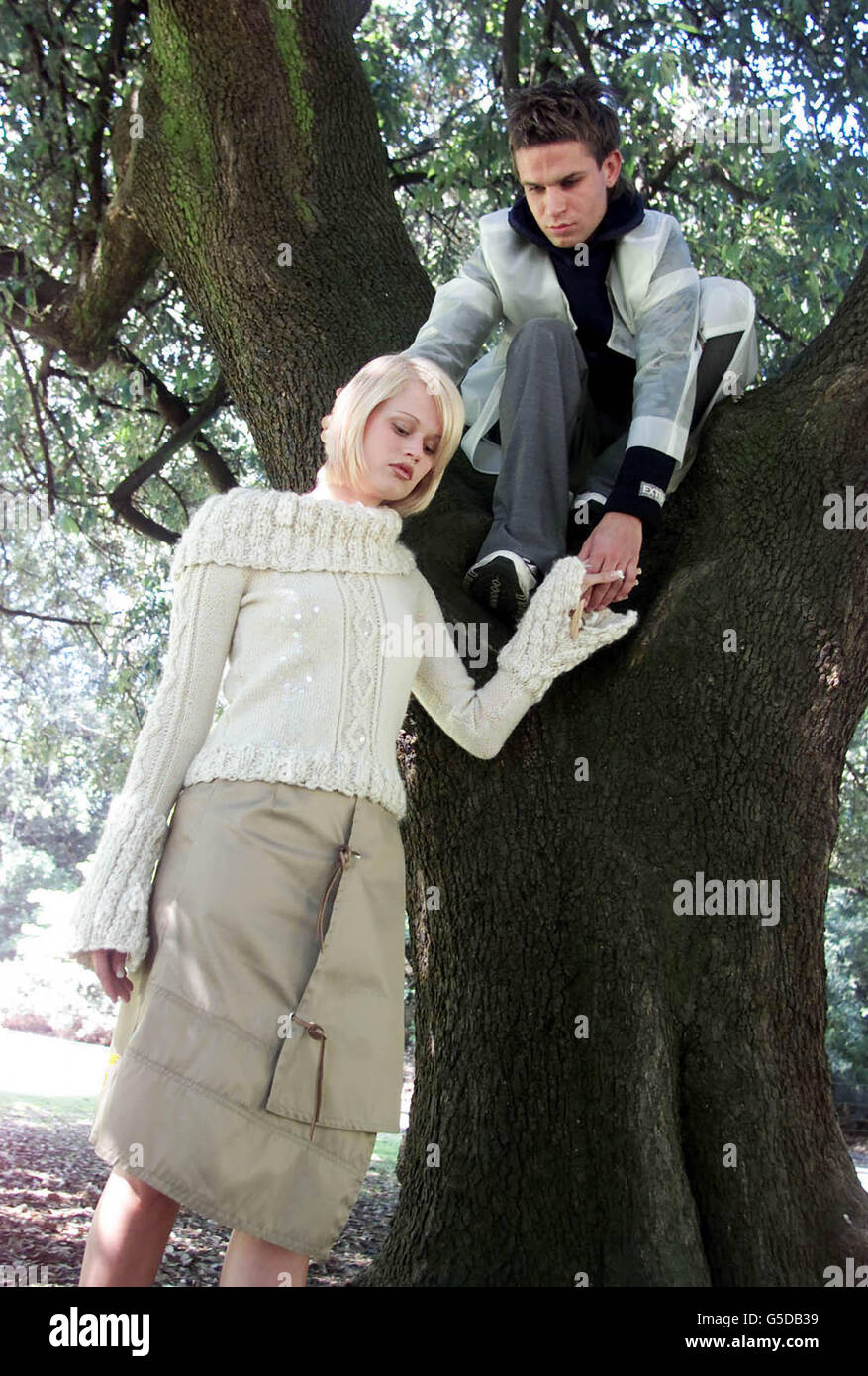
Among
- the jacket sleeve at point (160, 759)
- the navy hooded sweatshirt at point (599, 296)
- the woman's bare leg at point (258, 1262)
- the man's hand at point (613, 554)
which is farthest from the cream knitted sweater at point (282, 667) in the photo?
the navy hooded sweatshirt at point (599, 296)

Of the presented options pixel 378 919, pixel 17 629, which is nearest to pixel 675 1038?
pixel 378 919

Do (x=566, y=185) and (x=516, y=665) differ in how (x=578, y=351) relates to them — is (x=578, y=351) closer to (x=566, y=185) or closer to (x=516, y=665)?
(x=566, y=185)

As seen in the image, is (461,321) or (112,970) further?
(461,321)

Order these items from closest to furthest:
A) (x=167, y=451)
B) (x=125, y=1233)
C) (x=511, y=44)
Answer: (x=125, y=1233) < (x=511, y=44) < (x=167, y=451)

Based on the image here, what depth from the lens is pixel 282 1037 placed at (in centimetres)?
201

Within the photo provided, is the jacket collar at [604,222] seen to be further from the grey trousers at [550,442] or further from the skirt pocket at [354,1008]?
the skirt pocket at [354,1008]

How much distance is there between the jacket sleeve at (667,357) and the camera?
2.65 meters

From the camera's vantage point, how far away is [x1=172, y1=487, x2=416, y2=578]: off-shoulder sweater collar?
7.47 ft

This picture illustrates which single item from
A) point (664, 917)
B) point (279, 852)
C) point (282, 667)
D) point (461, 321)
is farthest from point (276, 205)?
point (664, 917)

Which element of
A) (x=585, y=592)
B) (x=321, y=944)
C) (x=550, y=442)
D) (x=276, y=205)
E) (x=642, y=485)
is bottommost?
(x=321, y=944)

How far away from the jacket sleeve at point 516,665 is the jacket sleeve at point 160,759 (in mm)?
444

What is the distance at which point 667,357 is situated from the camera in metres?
2.72

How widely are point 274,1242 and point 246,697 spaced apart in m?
0.90

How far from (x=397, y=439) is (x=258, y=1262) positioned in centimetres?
148
